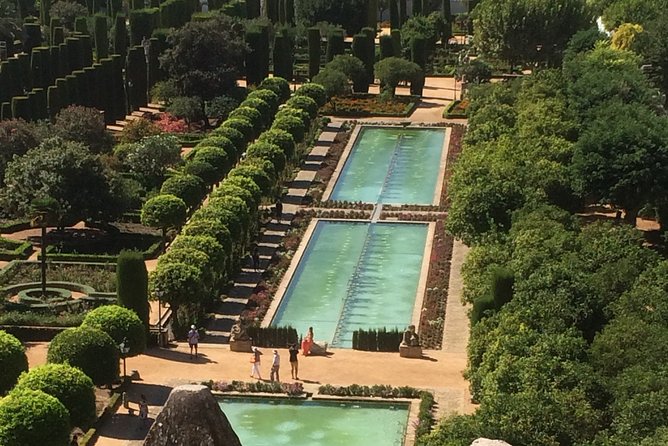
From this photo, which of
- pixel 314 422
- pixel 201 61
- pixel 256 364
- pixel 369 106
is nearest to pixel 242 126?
pixel 201 61

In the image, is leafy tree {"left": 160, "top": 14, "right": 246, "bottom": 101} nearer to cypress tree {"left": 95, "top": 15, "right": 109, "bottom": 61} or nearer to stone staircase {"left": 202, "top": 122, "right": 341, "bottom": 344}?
stone staircase {"left": 202, "top": 122, "right": 341, "bottom": 344}

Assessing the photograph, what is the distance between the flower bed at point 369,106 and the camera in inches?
2970

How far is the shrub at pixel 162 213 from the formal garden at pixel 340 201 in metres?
0.06

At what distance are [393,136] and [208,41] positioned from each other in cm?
1034

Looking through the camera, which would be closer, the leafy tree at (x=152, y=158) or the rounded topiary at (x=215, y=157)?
the rounded topiary at (x=215, y=157)

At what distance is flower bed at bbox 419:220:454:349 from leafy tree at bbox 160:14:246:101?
70.4 ft

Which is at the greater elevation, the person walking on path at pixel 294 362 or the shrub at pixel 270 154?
→ the shrub at pixel 270 154

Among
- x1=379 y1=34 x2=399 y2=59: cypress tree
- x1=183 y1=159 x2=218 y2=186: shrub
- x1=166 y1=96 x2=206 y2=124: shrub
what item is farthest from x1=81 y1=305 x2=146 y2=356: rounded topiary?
x1=379 y1=34 x2=399 y2=59: cypress tree

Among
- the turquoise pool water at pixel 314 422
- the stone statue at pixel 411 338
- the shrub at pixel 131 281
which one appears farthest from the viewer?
the stone statue at pixel 411 338

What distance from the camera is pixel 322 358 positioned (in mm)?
39438

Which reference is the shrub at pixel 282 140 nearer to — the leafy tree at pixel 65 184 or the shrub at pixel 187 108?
the leafy tree at pixel 65 184

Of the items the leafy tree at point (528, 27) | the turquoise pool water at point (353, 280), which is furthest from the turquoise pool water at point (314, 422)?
the leafy tree at point (528, 27)

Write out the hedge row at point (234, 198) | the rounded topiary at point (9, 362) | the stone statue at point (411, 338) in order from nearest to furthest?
the rounded topiary at point (9, 362)
the stone statue at point (411, 338)
the hedge row at point (234, 198)

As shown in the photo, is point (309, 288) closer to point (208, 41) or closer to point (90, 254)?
point (90, 254)
